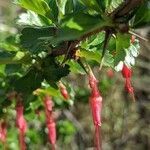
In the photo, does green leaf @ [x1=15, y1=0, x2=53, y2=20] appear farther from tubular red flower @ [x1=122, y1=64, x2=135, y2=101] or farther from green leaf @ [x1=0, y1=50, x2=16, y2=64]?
tubular red flower @ [x1=122, y1=64, x2=135, y2=101]

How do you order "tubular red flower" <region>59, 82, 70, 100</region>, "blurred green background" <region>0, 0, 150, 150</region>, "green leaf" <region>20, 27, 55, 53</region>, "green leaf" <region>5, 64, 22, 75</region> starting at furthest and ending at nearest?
"blurred green background" <region>0, 0, 150, 150</region>
"tubular red flower" <region>59, 82, 70, 100</region>
"green leaf" <region>5, 64, 22, 75</region>
"green leaf" <region>20, 27, 55, 53</region>

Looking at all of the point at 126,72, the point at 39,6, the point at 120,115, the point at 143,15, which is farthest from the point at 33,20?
the point at 120,115

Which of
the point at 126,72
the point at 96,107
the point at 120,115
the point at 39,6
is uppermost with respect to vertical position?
the point at 120,115

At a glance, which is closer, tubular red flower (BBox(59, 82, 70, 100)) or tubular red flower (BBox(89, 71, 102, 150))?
tubular red flower (BBox(89, 71, 102, 150))

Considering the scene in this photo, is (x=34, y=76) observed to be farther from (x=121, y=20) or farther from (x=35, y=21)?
(x=121, y=20)

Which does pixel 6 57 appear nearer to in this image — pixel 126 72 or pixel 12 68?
pixel 12 68

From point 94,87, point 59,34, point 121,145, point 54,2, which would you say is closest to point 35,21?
point 54,2

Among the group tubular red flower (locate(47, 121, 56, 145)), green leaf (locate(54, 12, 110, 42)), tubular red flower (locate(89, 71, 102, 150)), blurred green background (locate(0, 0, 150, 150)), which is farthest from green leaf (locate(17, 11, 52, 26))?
blurred green background (locate(0, 0, 150, 150))

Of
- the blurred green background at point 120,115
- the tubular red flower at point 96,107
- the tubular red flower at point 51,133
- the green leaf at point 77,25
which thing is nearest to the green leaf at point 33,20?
the tubular red flower at point 96,107
